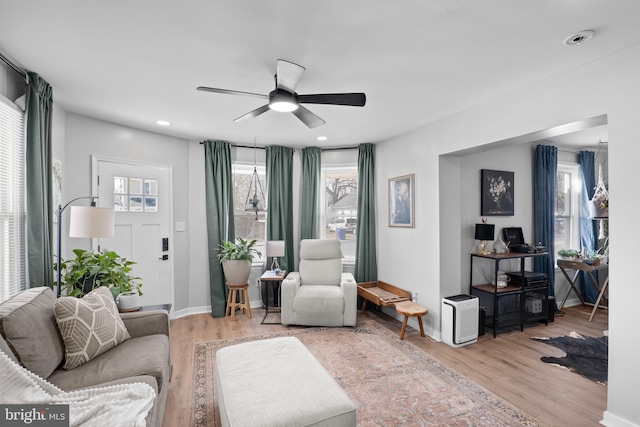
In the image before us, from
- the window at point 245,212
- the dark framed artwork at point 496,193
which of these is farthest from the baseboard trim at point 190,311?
the dark framed artwork at point 496,193

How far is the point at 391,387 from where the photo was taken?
260 cm

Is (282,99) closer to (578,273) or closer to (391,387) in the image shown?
(391,387)

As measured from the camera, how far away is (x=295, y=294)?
4.02m

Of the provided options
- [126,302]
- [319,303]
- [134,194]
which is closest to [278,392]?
[126,302]

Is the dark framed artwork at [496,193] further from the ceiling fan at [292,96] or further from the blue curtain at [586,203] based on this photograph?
the ceiling fan at [292,96]

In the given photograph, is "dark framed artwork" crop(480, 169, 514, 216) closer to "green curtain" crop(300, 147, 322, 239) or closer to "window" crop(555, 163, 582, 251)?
"window" crop(555, 163, 582, 251)

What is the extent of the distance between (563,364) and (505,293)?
0.89m

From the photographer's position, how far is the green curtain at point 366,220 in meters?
4.80

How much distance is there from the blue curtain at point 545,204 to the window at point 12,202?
565 centimetres

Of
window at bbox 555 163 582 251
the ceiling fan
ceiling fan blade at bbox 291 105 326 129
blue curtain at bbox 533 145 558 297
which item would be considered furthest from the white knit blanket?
window at bbox 555 163 582 251

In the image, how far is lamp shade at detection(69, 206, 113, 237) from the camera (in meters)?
2.54

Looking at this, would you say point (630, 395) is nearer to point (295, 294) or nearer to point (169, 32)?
point (295, 294)

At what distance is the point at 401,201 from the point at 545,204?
2.08 m

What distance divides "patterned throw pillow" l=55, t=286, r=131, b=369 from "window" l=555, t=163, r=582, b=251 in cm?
583
